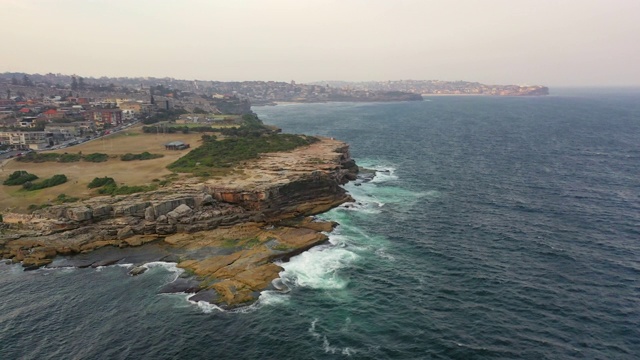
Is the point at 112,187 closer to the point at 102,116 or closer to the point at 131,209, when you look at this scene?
the point at 131,209

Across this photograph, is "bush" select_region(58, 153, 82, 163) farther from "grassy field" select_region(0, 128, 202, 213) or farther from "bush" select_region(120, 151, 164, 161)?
"bush" select_region(120, 151, 164, 161)

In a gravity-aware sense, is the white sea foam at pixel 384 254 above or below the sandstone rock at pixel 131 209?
below

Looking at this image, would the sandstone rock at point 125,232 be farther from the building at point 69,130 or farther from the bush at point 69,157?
the building at point 69,130

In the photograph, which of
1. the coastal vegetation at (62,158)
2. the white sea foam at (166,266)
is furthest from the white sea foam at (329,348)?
the coastal vegetation at (62,158)

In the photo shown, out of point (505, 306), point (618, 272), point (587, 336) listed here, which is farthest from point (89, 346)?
point (618, 272)

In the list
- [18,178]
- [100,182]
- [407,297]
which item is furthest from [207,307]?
[18,178]

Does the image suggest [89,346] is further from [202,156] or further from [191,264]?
[202,156]
